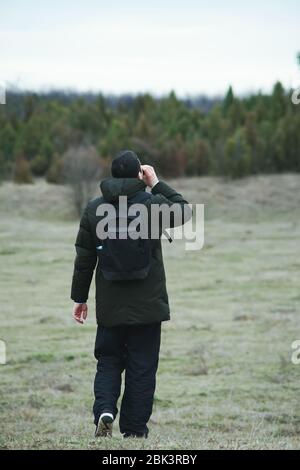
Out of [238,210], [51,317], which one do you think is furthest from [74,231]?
[51,317]

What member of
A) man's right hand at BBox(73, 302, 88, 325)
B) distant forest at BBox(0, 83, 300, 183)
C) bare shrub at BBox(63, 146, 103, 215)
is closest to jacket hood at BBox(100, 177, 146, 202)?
man's right hand at BBox(73, 302, 88, 325)

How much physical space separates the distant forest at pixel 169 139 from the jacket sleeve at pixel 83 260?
40.2 metres

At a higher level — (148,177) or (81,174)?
(81,174)

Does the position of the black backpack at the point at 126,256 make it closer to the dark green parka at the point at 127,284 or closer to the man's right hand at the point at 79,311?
the dark green parka at the point at 127,284

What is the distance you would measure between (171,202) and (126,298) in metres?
0.77

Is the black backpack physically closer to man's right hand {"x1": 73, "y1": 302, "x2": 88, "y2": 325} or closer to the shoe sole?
man's right hand {"x1": 73, "y1": 302, "x2": 88, "y2": 325}

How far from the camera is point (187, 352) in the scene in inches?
477

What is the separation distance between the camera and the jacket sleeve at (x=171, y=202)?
19.7ft

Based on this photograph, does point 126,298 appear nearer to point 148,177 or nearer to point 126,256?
point 126,256

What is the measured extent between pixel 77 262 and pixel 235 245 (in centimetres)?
2319

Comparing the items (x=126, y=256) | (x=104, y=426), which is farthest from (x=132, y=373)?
(x=126, y=256)

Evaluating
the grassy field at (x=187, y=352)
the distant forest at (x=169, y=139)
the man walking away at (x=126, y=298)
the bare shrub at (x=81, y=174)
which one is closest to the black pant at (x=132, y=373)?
the man walking away at (x=126, y=298)

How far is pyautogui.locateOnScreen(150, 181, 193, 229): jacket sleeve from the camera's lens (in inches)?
236
